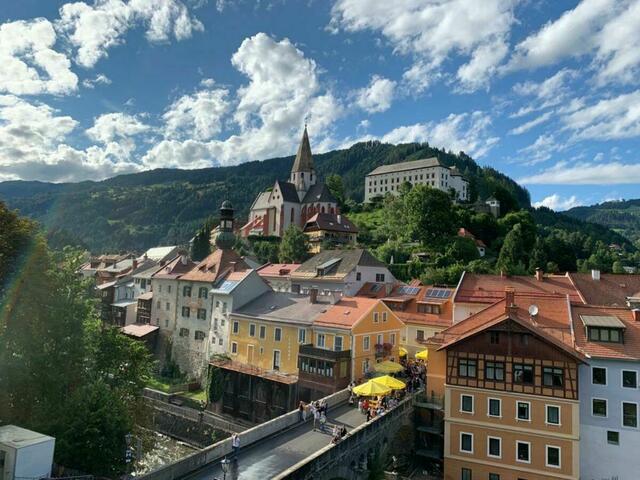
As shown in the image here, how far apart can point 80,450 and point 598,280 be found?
45995 mm

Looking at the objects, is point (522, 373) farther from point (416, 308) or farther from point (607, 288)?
point (607, 288)

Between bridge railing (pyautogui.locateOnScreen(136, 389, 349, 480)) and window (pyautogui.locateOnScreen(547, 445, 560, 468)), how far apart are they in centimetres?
1512

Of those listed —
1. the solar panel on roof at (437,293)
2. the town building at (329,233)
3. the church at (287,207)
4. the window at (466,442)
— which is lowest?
the window at (466,442)

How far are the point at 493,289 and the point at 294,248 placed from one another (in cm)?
4209

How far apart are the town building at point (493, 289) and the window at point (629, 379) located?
15.7 meters

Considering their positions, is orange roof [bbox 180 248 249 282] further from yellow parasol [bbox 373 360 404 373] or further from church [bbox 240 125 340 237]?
church [bbox 240 125 340 237]

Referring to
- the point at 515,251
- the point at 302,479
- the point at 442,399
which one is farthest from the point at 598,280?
the point at 302,479

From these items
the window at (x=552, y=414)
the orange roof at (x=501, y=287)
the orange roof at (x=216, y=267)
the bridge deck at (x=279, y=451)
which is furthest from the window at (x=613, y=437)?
the orange roof at (x=216, y=267)

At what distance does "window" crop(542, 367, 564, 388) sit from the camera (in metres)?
28.2

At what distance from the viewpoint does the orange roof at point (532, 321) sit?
29.1 m

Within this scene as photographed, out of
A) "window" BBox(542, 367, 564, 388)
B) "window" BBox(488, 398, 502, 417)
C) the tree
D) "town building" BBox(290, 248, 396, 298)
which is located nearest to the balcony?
"window" BBox(488, 398, 502, 417)

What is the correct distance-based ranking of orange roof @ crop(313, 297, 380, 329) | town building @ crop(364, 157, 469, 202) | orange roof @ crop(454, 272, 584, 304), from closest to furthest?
orange roof @ crop(313, 297, 380, 329), orange roof @ crop(454, 272, 584, 304), town building @ crop(364, 157, 469, 202)

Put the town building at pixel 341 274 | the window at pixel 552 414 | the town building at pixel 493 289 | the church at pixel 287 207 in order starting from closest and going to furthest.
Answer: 1. the window at pixel 552 414
2. the town building at pixel 493 289
3. the town building at pixel 341 274
4. the church at pixel 287 207

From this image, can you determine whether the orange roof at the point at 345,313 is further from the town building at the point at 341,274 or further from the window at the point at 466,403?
the window at the point at 466,403
